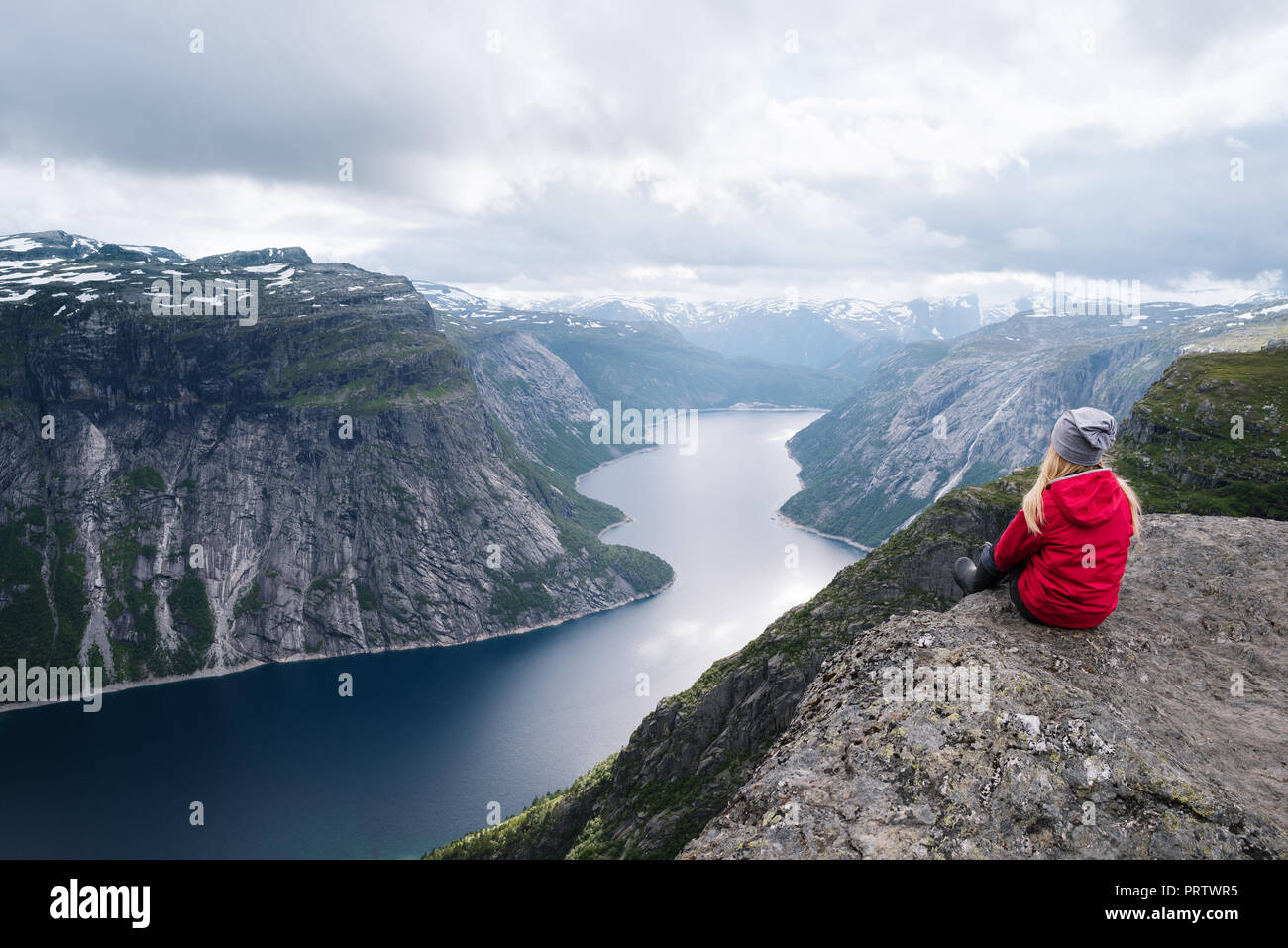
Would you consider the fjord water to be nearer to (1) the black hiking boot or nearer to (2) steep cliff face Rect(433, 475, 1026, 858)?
(2) steep cliff face Rect(433, 475, 1026, 858)

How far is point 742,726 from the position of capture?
169ft

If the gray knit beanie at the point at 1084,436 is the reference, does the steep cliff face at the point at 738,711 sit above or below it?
below

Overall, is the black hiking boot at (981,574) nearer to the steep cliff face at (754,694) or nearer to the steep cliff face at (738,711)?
the steep cliff face at (754,694)

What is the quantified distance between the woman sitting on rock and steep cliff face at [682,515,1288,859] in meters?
0.60

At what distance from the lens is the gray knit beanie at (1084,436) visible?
392 inches

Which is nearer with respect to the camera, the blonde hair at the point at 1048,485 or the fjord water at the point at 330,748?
the blonde hair at the point at 1048,485

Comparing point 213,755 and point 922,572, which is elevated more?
point 922,572

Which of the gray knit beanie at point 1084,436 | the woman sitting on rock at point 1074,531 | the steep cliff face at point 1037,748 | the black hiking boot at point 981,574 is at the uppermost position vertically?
the gray knit beanie at point 1084,436

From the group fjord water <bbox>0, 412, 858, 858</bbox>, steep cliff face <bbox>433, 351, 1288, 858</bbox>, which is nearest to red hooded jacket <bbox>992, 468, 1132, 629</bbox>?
steep cliff face <bbox>433, 351, 1288, 858</bbox>

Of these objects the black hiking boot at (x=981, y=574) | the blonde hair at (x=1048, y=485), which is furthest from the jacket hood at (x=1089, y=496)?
the black hiking boot at (x=981, y=574)
